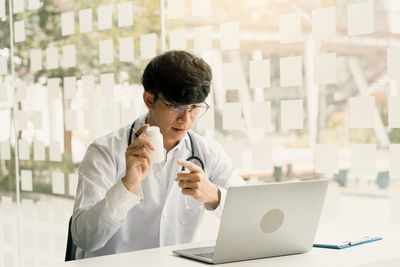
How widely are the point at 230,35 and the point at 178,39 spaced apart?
319 mm

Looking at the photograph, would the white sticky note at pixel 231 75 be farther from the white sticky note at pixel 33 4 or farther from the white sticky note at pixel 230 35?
the white sticky note at pixel 33 4

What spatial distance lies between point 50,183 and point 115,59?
98 cm

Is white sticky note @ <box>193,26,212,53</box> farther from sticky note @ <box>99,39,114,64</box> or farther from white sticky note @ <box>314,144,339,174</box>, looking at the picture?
white sticky note @ <box>314,144,339,174</box>

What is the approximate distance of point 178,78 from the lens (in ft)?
6.75

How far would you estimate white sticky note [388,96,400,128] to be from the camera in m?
2.34

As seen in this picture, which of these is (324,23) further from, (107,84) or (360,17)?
(107,84)

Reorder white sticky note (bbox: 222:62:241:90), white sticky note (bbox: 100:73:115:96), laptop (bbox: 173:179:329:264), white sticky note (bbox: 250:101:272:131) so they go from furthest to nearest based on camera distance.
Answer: white sticky note (bbox: 100:73:115:96), white sticky note (bbox: 222:62:241:90), white sticky note (bbox: 250:101:272:131), laptop (bbox: 173:179:329:264)

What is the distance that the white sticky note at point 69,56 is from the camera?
3.59 metres

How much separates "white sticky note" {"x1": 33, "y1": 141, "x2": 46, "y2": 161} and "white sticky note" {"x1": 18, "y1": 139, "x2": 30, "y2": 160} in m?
0.07

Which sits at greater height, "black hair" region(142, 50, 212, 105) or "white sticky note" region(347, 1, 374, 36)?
"white sticky note" region(347, 1, 374, 36)

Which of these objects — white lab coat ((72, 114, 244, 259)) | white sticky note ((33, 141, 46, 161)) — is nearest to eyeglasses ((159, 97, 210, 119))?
white lab coat ((72, 114, 244, 259))

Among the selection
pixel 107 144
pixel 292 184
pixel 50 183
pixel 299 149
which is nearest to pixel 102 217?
pixel 107 144

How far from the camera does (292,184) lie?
1.65 m

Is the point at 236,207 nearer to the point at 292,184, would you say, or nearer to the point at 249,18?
the point at 292,184
